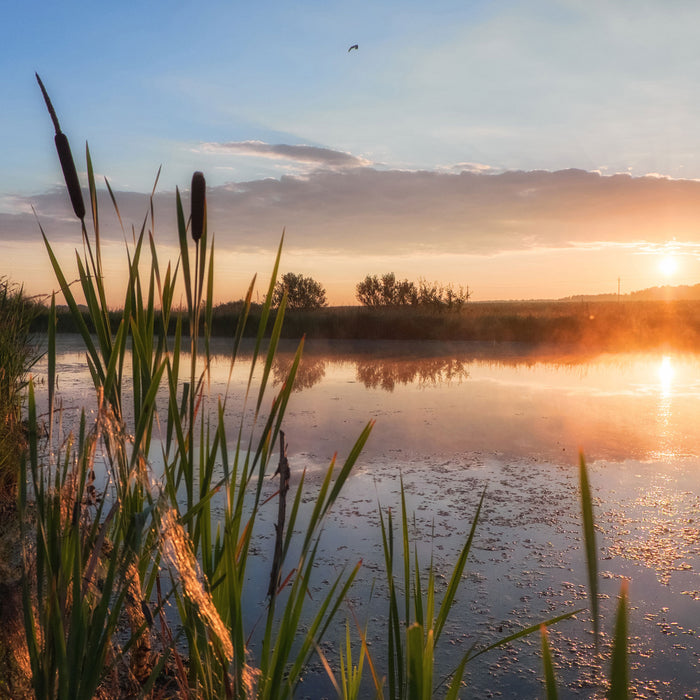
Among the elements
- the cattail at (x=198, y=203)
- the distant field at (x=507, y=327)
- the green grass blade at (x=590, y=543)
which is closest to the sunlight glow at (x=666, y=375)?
the distant field at (x=507, y=327)

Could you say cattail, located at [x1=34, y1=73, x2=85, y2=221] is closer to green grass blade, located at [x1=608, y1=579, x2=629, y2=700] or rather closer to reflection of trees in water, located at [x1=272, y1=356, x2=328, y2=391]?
green grass blade, located at [x1=608, y1=579, x2=629, y2=700]

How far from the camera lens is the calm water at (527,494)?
94.3 inches

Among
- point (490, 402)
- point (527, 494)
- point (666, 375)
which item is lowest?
point (527, 494)

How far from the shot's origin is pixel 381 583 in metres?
2.88

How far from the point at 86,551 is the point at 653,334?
18.3 m

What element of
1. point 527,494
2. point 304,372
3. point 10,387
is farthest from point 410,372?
point 10,387

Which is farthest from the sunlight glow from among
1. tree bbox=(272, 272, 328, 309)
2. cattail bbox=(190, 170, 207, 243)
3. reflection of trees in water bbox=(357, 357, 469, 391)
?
tree bbox=(272, 272, 328, 309)

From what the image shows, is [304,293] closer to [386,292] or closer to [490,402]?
[386,292]

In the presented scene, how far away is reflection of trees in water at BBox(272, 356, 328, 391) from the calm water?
95 mm

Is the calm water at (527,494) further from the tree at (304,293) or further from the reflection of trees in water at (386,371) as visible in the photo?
the tree at (304,293)

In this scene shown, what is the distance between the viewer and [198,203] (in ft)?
2.92

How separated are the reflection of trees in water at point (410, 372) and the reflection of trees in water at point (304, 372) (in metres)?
0.66

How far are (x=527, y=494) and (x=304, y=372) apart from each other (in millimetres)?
6697

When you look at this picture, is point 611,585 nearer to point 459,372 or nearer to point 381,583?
point 381,583
